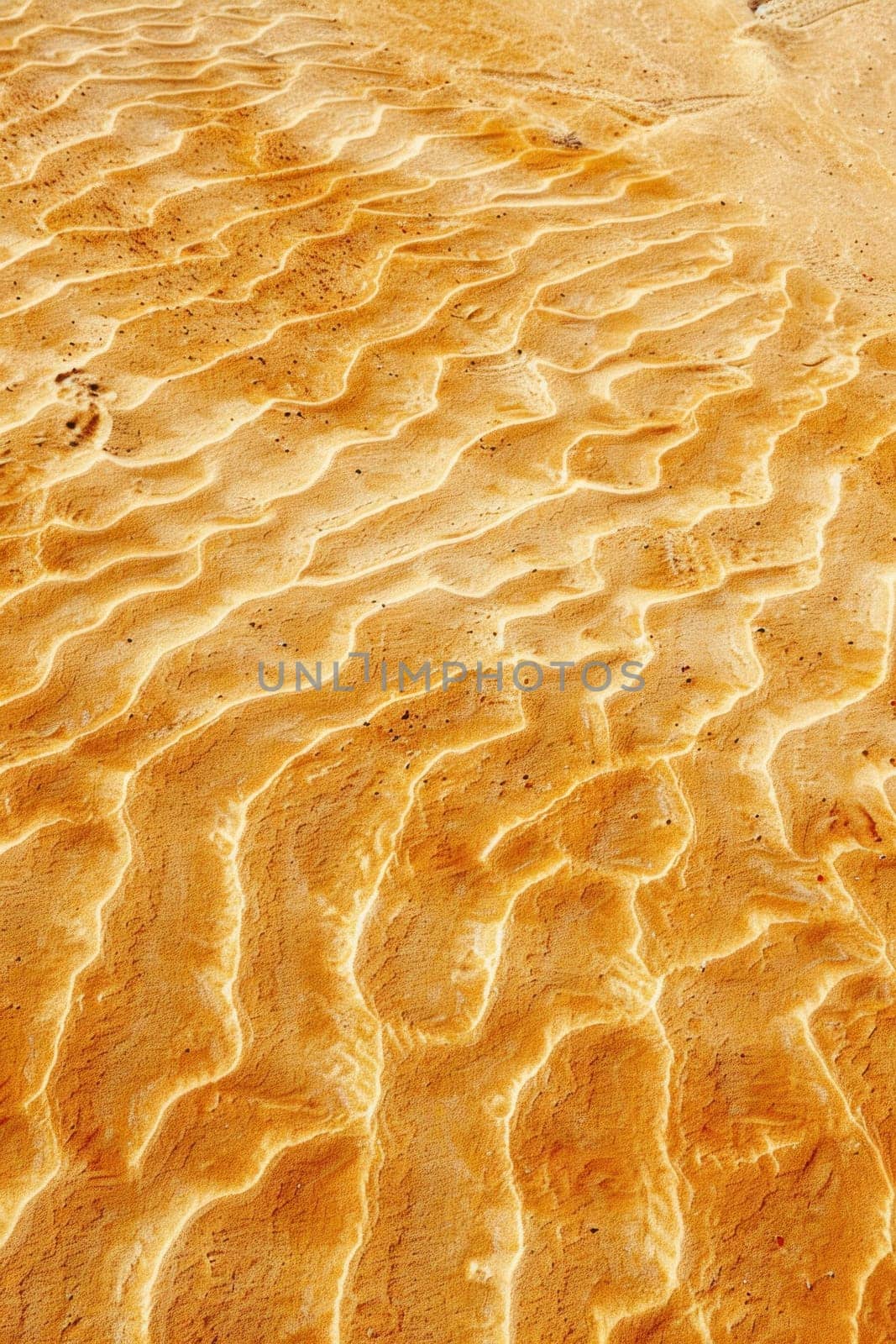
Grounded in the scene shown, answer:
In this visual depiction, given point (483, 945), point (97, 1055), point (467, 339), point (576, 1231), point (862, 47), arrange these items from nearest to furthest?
point (576, 1231), point (97, 1055), point (483, 945), point (467, 339), point (862, 47)

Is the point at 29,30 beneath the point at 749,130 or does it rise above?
above

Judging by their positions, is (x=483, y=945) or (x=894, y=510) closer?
(x=483, y=945)

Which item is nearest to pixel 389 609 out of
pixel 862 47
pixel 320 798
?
pixel 320 798

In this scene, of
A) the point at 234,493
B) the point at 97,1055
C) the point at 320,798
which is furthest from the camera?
the point at 234,493

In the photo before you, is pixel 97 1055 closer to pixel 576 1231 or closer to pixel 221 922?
pixel 221 922

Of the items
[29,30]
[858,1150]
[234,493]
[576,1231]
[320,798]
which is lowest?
[858,1150]

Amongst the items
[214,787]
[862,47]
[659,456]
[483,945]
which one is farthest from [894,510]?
[862,47]
